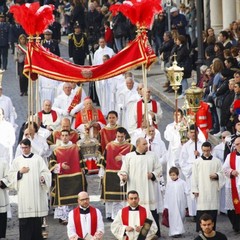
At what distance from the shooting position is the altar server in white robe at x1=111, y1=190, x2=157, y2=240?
74.4 ft

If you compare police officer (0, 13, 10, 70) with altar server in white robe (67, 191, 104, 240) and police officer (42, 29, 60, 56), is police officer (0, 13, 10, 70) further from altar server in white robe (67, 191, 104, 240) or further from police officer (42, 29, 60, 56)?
altar server in white robe (67, 191, 104, 240)

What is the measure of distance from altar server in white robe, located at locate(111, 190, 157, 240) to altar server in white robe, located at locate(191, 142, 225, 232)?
112 inches

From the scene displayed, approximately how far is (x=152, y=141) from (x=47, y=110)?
3272mm

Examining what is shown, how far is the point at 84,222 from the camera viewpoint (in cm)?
2272

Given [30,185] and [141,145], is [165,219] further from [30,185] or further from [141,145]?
[30,185]

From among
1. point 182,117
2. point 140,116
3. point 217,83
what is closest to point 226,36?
point 217,83

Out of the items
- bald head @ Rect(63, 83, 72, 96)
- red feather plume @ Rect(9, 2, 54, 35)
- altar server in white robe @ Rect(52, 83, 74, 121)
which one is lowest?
altar server in white robe @ Rect(52, 83, 74, 121)

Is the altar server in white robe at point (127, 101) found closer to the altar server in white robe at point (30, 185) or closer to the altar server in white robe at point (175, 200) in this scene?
the altar server in white robe at point (175, 200)

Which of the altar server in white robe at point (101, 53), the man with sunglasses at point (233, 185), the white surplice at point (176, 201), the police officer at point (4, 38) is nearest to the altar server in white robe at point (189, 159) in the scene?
the white surplice at point (176, 201)

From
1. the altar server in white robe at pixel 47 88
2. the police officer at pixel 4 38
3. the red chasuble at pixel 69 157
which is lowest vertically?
the red chasuble at pixel 69 157

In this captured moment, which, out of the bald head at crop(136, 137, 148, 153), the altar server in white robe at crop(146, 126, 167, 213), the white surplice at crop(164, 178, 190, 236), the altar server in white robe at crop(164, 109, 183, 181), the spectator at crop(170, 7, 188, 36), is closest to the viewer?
the bald head at crop(136, 137, 148, 153)

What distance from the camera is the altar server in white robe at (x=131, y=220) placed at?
22.7 m

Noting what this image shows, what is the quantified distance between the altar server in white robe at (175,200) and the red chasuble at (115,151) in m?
1.02

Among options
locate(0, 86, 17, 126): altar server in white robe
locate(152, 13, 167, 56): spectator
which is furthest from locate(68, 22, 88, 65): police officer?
locate(0, 86, 17, 126): altar server in white robe
